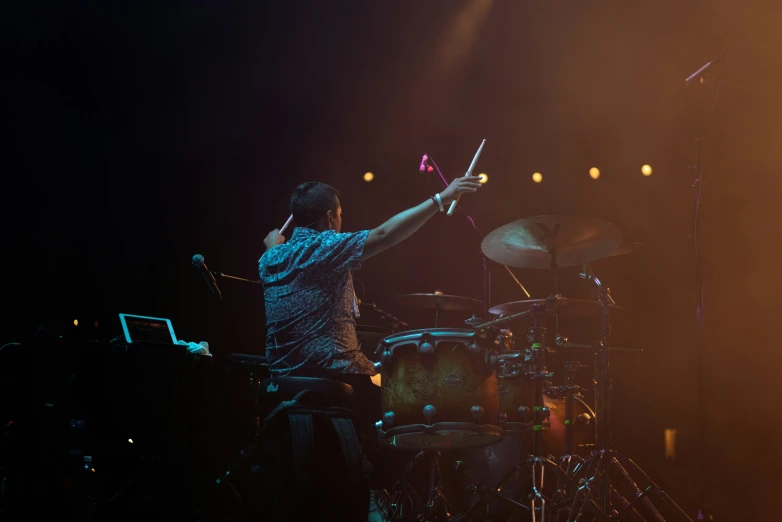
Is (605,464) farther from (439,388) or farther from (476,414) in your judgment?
(439,388)

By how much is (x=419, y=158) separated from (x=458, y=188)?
4150 mm

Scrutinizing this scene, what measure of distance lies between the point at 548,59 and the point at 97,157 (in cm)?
391

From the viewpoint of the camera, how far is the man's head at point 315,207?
3020 millimetres

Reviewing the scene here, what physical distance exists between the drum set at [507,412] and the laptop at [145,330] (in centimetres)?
142

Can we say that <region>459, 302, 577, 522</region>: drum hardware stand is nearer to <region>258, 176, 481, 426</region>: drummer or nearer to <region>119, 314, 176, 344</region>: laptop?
<region>258, 176, 481, 426</region>: drummer

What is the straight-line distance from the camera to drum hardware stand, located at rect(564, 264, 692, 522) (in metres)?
4.17

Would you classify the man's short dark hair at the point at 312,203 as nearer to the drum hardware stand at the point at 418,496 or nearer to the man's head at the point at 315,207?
the man's head at the point at 315,207

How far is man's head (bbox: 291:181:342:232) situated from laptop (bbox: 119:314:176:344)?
1.53m

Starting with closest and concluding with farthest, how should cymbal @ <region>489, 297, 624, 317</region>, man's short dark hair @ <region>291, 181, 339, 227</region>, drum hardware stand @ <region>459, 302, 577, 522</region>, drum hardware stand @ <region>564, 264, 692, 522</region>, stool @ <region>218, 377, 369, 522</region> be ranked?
stool @ <region>218, 377, 369, 522</region>, man's short dark hair @ <region>291, 181, 339, 227</region>, drum hardware stand @ <region>459, 302, 577, 522</region>, drum hardware stand @ <region>564, 264, 692, 522</region>, cymbal @ <region>489, 297, 624, 317</region>

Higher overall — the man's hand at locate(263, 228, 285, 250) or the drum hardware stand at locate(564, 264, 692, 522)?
the man's hand at locate(263, 228, 285, 250)

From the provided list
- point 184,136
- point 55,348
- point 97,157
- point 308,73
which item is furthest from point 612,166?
point 55,348

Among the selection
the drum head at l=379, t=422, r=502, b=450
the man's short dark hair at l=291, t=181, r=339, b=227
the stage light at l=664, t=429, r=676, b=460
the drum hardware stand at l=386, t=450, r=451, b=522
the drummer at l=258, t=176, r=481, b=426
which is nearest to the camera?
the drummer at l=258, t=176, r=481, b=426

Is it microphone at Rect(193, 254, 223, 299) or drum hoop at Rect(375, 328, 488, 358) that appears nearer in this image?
drum hoop at Rect(375, 328, 488, 358)

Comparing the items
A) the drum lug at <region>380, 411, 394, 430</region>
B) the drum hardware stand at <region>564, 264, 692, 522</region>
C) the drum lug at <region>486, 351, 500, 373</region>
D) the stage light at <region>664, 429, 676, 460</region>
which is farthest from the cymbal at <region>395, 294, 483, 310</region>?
the stage light at <region>664, 429, 676, 460</region>
